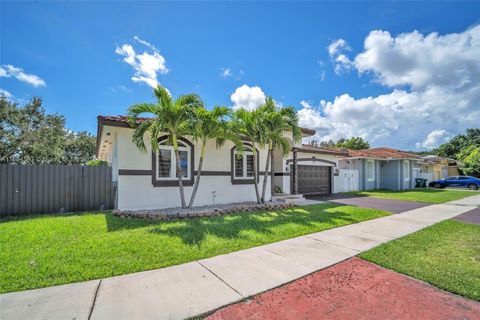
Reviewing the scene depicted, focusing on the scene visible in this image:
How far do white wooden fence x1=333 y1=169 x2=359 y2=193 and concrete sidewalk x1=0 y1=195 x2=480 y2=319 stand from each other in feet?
46.4

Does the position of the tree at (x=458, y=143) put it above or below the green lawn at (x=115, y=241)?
above

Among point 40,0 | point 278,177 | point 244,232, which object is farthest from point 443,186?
point 40,0

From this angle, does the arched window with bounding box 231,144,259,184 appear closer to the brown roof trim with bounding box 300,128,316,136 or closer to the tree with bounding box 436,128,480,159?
the brown roof trim with bounding box 300,128,316,136

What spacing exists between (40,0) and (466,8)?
49.9ft

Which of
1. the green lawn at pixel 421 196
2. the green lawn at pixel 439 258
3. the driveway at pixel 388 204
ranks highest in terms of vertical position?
the green lawn at pixel 439 258

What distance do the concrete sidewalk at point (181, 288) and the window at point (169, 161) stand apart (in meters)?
5.62

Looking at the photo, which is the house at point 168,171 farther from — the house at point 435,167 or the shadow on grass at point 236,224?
the house at point 435,167

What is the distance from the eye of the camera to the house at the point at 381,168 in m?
21.8

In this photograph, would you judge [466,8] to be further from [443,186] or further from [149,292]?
[443,186]

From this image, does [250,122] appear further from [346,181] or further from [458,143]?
[458,143]

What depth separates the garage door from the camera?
53.2ft

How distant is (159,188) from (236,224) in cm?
388

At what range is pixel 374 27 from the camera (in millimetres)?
10250

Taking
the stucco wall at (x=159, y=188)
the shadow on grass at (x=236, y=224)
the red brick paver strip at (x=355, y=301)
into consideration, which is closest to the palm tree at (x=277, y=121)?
the stucco wall at (x=159, y=188)
